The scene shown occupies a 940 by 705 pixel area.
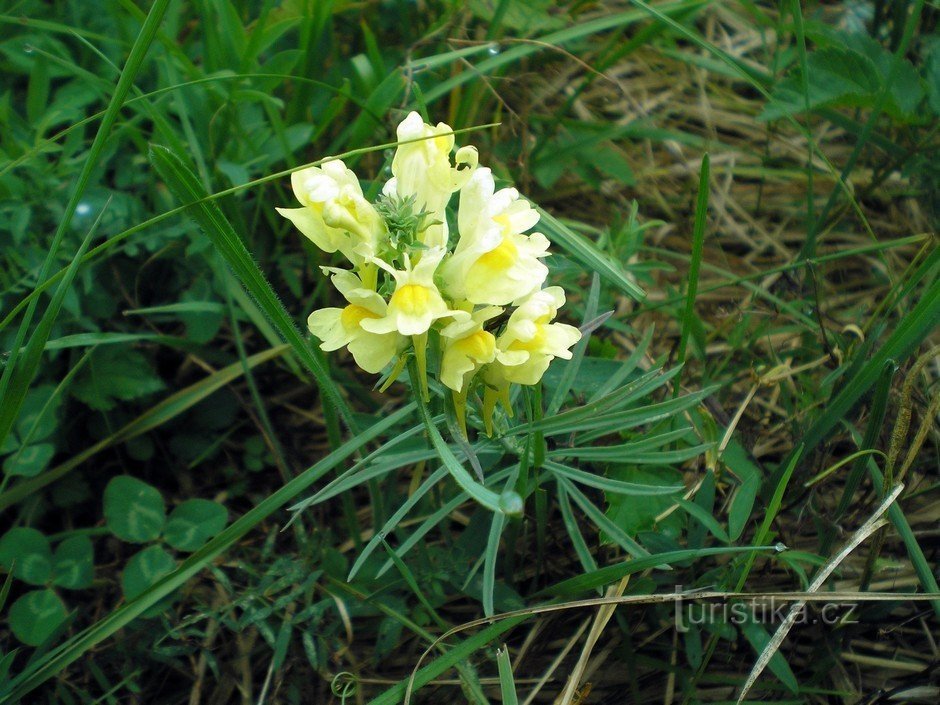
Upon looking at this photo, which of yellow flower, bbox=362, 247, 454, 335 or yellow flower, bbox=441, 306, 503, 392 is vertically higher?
yellow flower, bbox=362, 247, 454, 335

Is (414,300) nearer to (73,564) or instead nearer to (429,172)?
(429,172)

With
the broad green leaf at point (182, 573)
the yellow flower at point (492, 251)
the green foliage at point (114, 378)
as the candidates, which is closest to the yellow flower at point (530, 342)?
the yellow flower at point (492, 251)

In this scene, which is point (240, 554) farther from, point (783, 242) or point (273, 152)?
point (783, 242)

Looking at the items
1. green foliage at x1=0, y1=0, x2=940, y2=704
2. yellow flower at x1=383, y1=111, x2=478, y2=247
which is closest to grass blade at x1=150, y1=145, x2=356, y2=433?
green foliage at x1=0, y1=0, x2=940, y2=704

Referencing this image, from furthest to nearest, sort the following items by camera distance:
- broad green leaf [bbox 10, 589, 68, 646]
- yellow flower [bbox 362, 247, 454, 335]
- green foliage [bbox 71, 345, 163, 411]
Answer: green foliage [bbox 71, 345, 163, 411], broad green leaf [bbox 10, 589, 68, 646], yellow flower [bbox 362, 247, 454, 335]

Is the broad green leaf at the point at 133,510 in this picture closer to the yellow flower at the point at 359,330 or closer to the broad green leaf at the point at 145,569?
the broad green leaf at the point at 145,569

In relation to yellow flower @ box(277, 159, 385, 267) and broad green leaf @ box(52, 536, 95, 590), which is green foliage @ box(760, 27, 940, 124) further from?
broad green leaf @ box(52, 536, 95, 590)
